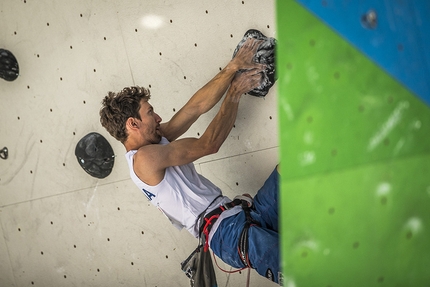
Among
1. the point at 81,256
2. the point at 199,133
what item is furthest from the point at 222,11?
the point at 81,256

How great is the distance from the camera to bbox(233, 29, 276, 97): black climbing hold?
2707 millimetres

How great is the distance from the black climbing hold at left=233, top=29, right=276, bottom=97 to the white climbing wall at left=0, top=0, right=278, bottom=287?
65 mm

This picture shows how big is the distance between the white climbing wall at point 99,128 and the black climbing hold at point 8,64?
0.04 metres

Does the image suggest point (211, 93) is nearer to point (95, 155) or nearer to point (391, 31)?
point (95, 155)

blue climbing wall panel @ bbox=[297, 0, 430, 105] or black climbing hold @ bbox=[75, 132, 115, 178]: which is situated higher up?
black climbing hold @ bbox=[75, 132, 115, 178]

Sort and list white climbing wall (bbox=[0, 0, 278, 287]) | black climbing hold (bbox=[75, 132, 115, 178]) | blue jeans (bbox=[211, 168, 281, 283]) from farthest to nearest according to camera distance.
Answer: black climbing hold (bbox=[75, 132, 115, 178]), white climbing wall (bbox=[0, 0, 278, 287]), blue jeans (bbox=[211, 168, 281, 283])

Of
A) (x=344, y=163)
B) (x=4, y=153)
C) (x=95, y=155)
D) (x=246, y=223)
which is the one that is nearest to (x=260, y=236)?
(x=246, y=223)

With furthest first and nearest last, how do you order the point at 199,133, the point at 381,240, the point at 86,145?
the point at 86,145
the point at 199,133
the point at 381,240

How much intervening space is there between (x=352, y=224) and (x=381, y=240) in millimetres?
96

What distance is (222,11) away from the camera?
2932 mm

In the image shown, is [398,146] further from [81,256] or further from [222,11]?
[81,256]

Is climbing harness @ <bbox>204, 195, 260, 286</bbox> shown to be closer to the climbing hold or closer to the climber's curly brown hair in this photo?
the climber's curly brown hair

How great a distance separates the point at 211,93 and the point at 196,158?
39 centimetres

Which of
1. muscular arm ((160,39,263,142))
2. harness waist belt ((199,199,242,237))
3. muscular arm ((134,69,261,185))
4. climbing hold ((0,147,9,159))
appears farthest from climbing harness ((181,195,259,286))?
climbing hold ((0,147,9,159))
